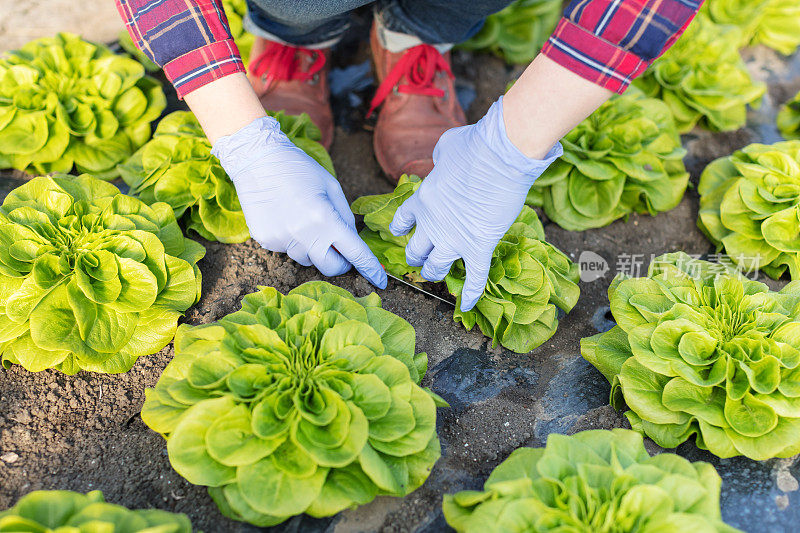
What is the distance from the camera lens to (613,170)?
2850mm

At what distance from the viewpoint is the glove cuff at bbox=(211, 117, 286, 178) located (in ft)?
7.27

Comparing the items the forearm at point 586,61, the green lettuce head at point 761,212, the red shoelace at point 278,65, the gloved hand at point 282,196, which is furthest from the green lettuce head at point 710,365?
the red shoelace at point 278,65

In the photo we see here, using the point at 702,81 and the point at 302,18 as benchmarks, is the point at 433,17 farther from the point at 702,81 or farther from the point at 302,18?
the point at 702,81

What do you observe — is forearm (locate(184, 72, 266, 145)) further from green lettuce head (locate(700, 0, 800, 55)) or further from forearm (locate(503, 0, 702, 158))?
green lettuce head (locate(700, 0, 800, 55))

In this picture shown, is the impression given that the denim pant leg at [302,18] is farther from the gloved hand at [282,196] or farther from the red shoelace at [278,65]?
the gloved hand at [282,196]

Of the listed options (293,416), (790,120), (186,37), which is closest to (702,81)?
(790,120)

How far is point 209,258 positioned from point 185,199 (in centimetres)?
28

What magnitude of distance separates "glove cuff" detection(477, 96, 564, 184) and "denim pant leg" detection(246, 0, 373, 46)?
100cm

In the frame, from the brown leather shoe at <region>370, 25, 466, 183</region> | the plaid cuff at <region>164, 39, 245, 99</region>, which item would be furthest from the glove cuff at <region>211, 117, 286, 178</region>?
the brown leather shoe at <region>370, 25, 466, 183</region>

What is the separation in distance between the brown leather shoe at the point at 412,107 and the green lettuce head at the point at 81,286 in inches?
51.3

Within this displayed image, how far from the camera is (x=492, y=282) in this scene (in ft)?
7.55

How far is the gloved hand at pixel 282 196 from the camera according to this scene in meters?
2.23

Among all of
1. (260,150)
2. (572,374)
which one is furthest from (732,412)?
(260,150)

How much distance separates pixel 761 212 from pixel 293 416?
91.9 inches
